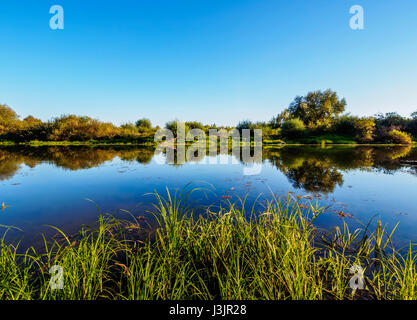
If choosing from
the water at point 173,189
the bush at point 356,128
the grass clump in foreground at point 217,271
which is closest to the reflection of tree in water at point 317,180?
the water at point 173,189

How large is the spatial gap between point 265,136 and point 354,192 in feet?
110

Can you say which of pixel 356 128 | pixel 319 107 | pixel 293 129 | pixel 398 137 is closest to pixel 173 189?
pixel 293 129

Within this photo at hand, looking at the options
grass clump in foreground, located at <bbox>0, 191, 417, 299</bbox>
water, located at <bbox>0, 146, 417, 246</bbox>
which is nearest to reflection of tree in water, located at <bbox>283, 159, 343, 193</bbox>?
water, located at <bbox>0, 146, 417, 246</bbox>

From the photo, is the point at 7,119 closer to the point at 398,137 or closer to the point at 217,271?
the point at 217,271

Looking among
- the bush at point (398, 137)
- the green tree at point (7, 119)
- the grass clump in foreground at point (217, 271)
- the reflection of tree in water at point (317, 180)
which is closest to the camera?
the grass clump in foreground at point (217, 271)

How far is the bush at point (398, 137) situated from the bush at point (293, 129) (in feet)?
46.8

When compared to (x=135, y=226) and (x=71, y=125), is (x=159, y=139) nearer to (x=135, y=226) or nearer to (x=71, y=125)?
(x=71, y=125)

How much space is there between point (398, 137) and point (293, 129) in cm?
1733

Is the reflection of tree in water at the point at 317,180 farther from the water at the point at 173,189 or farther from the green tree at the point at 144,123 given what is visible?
the green tree at the point at 144,123

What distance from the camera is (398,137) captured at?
32281 millimetres

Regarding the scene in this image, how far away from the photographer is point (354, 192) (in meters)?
6.47

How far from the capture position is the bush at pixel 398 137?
31797mm
